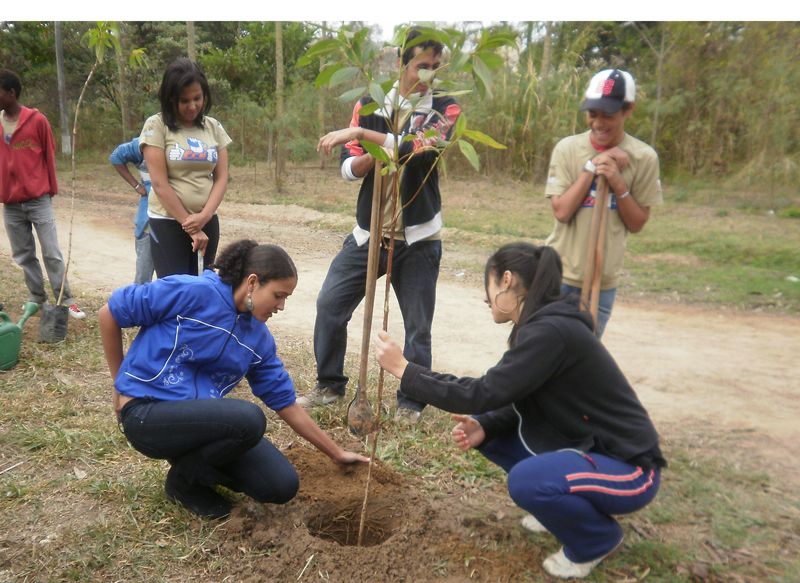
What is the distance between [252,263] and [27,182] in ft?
9.61

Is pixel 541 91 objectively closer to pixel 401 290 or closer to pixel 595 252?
pixel 401 290

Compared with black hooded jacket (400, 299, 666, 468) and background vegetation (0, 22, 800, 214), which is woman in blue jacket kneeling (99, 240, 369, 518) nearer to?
black hooded jacket (400, 299, 666, 468)

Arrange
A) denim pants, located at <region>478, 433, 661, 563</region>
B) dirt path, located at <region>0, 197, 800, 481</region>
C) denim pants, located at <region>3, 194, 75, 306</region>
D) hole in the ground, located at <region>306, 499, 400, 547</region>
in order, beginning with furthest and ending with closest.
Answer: denim pants, located at <region>3, 194, 75, 306</region> → dirt path, located at <region>0, 197, 800, 481</region> → hole in the ground, located at <region>306, 499, 400, 547</region> → denim pants, located at <region>478, 433, 661, 563</region>

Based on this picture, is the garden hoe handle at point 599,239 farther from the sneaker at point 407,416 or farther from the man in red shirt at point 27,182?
the man in red shirt at point 27,182

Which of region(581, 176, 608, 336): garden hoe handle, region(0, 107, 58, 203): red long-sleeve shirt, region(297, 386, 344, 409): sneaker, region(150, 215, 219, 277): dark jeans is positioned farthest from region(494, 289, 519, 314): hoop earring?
region(0, 107, 58, 203): red long-sleeve shirt

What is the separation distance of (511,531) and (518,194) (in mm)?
9995

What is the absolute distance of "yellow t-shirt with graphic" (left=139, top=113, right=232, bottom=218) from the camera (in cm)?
360

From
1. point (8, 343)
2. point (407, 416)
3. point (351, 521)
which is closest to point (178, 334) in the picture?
point (351, 521)

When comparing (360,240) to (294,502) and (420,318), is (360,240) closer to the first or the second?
(420,318)

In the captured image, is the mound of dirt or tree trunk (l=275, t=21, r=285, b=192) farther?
tree trunk (l=275, t=21, r=285, b=192)

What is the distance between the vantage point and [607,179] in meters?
2.76

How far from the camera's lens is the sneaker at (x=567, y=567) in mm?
2303

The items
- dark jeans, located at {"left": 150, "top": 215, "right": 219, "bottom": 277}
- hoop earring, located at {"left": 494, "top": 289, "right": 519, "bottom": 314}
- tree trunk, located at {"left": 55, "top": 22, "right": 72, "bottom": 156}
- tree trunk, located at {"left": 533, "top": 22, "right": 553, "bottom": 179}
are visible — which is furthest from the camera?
tree trunk, located at {"left": 55, "top": 22, "right": 72, "bottom": 156}

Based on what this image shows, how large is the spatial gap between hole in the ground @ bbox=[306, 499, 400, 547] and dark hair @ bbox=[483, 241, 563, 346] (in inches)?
36.2
